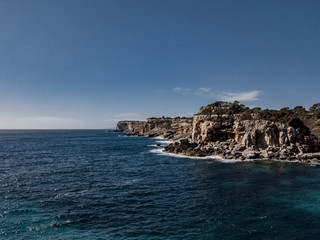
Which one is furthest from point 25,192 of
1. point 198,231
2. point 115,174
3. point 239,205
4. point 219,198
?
point 239,205

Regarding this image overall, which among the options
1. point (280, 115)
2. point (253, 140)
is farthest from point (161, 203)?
point (280, 115)

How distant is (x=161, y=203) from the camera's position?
28344 millimetres

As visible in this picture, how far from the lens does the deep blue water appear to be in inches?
823

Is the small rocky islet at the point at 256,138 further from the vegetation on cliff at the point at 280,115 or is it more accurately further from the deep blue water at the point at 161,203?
the deep blue water at the point at 161,203

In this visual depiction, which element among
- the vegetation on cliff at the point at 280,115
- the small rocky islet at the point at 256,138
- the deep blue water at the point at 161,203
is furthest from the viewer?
the vegetation on cliff at the point at 280,115

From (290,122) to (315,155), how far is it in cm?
1168

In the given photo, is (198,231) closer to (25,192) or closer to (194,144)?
(25,192)

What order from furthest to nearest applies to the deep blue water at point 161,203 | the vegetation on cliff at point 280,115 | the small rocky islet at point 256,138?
the vegetation on cliff at point 280,115
the small rocky islet at point 256,138
the deep blue water at point 161,203

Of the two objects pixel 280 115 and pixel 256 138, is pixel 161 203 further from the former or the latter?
pixel 280 115

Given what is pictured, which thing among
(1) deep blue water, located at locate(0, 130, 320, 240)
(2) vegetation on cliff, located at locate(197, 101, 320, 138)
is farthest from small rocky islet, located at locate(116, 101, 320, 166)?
(1) deep blue water, located at locate(0, 130, 320, 240)

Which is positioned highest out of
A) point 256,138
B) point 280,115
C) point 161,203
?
point 280,115

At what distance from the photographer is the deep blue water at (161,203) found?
20906 millimetres

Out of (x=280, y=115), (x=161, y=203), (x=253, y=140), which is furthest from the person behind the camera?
(x=280, y=115)

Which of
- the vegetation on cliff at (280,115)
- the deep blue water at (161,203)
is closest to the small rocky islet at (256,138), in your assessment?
the vegetation on cliff at (280,115)
